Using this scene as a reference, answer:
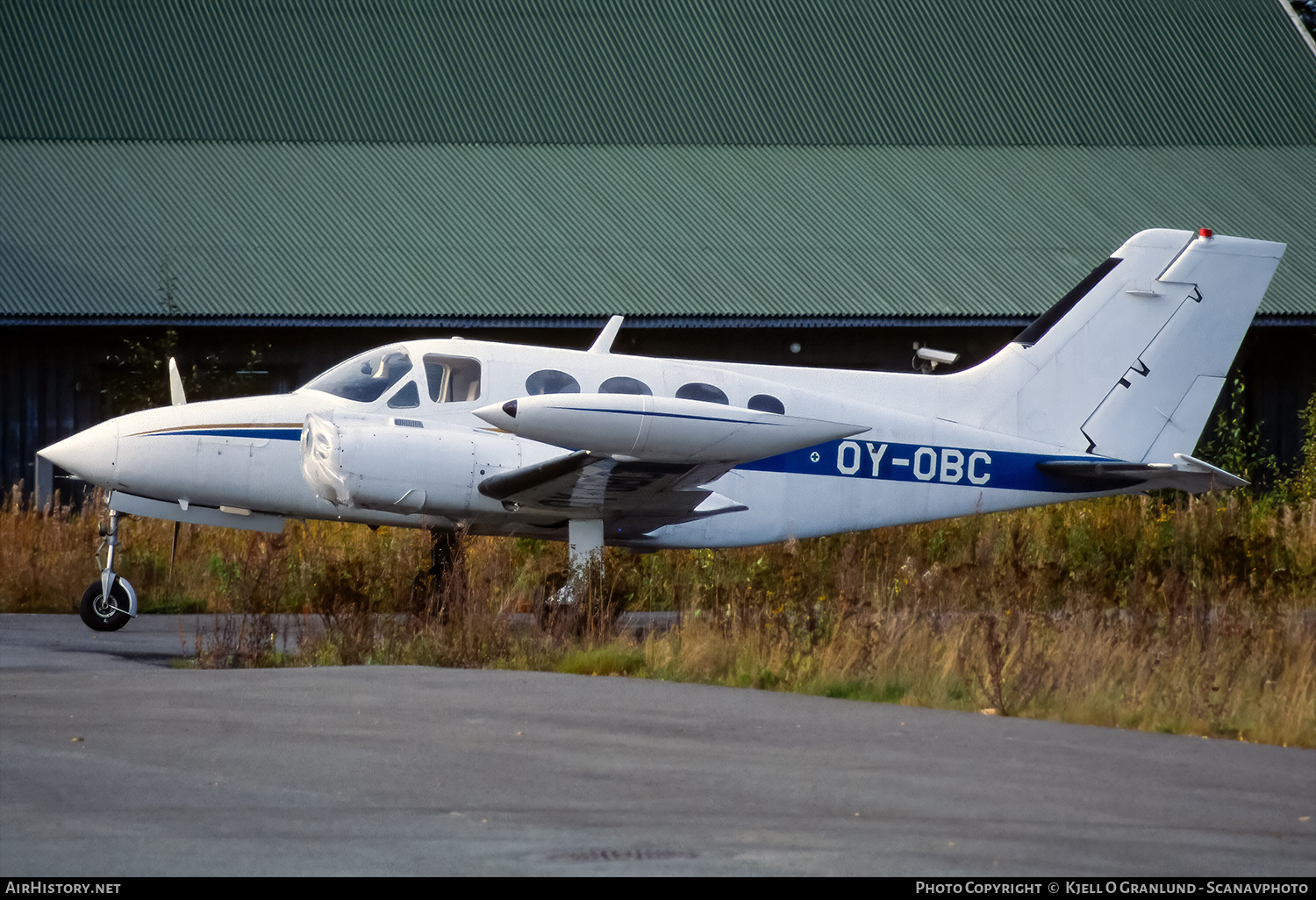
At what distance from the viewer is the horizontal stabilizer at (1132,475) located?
44.2ft

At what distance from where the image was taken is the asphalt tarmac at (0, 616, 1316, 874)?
5.28 meters

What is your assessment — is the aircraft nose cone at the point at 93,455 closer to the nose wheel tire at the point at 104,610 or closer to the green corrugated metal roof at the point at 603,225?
the nose wheel tire at the point at 104,610

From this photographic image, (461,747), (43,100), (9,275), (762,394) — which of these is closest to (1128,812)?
(461,747)

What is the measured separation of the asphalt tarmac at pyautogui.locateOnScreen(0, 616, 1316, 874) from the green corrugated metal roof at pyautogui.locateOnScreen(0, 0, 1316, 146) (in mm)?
17596

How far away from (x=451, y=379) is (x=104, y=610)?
3320 mm

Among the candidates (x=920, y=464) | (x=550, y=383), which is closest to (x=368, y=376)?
(x=550, y=383)

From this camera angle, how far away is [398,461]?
11.7m

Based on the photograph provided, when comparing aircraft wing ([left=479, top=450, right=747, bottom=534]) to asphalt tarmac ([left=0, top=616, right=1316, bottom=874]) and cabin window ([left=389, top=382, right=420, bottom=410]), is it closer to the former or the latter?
cabin window ([left=389, top=382, right=420, bottom=410])

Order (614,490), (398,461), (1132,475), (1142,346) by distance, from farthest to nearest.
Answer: (1142,346) → (1132,475) → (614,490) → (398,461)

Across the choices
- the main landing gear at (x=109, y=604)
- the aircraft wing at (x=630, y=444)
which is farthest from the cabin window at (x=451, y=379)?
the main landing gear at (x=109, y=604)

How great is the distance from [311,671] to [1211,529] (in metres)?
10.3

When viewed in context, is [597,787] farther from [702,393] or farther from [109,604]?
[109,604]

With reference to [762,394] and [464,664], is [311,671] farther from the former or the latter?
[762,394]

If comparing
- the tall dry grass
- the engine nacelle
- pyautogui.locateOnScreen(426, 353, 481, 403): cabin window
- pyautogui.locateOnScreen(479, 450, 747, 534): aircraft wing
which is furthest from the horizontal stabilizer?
pyautogui.locateOnScreen(426, 353, 481, 403): cabin window
